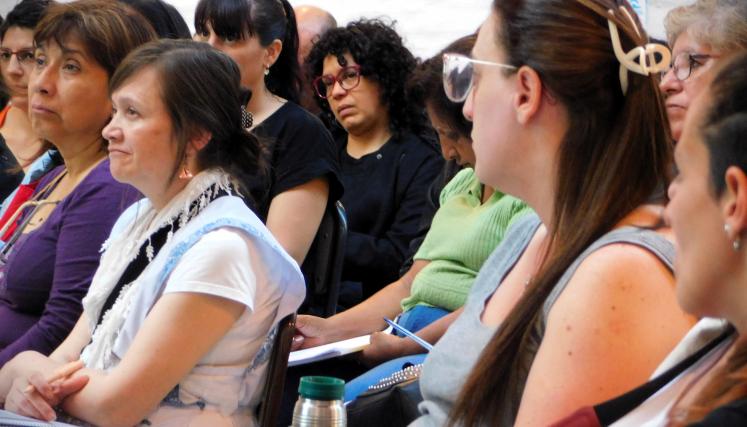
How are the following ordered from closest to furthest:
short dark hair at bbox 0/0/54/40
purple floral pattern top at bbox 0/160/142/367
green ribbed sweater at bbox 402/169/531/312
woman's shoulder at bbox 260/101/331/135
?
1. purple floral pattern top at bbox 0/160/142/367
2. green ribbed sweater at bbox 402/169/531/312
3. woman's shoulder at bbox 260/101/331/135
4. short dark hair at bbox 0/0/54/40

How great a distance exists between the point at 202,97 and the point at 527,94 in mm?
893

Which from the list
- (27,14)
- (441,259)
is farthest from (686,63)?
(27,14)

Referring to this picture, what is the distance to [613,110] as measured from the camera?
152cm

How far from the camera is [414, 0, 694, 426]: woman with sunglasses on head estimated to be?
1373 millimetres

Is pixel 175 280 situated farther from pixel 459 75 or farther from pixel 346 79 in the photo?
pixel 346 79

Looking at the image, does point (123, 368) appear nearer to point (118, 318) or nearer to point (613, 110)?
point (118, 318)

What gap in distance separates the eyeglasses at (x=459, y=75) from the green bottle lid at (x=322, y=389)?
19.4 inches

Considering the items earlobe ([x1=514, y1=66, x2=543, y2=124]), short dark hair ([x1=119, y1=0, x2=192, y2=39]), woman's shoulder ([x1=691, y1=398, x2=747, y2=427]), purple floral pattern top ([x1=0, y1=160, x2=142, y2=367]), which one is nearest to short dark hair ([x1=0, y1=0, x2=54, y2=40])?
short dark hair ([x1=119, y1=0, x2=192, y2=39])

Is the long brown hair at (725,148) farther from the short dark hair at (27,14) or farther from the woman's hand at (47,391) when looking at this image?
the short dark hair at (27,14)

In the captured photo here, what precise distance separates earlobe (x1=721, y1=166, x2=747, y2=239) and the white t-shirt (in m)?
1.07

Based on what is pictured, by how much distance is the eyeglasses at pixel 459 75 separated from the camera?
5.43 feet

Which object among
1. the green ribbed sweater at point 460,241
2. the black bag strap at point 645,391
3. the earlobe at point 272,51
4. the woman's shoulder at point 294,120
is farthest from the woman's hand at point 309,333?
the black bag strap at point 645,391

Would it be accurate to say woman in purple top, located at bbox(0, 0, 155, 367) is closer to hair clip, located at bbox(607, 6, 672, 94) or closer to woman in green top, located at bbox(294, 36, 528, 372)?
woman in green top, located at bbox(294, 36, 528, 372)

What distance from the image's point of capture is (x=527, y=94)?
1541mm
